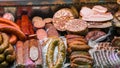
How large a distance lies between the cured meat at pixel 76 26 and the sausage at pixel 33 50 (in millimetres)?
381

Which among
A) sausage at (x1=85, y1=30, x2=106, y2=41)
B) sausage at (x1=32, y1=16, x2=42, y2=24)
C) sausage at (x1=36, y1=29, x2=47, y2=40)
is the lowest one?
sausage at (x1=85, y1=30, x2=106, y2=41)

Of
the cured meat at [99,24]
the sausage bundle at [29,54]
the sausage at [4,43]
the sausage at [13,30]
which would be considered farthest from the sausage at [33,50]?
the cured meat at [99,24]

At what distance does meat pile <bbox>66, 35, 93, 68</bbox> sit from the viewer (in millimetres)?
3020

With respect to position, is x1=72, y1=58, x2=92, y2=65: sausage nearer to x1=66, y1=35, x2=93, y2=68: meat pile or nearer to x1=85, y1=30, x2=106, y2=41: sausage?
x1=66, y1=35, x2=93, y2=68: meat pile

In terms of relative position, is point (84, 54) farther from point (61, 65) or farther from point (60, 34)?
point (60, 34)

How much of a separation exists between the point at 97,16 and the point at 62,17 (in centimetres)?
35

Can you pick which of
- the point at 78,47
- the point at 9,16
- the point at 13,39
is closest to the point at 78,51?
the point at 78,47

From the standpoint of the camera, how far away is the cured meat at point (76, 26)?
3461 mm

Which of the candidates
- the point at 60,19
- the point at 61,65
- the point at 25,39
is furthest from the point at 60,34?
the point at 61,65

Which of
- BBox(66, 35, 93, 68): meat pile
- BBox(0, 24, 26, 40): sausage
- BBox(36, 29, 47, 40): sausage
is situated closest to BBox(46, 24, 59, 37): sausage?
BBox(36, 29, 47, 40): sausage

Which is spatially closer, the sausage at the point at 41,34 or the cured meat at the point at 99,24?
the sausage at the point at 41,34

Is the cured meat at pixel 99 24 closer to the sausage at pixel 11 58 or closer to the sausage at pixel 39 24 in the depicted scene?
the sausage at pixel 39 24

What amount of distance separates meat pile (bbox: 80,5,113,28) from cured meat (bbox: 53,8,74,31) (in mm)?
132

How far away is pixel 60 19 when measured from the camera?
3668 mm
